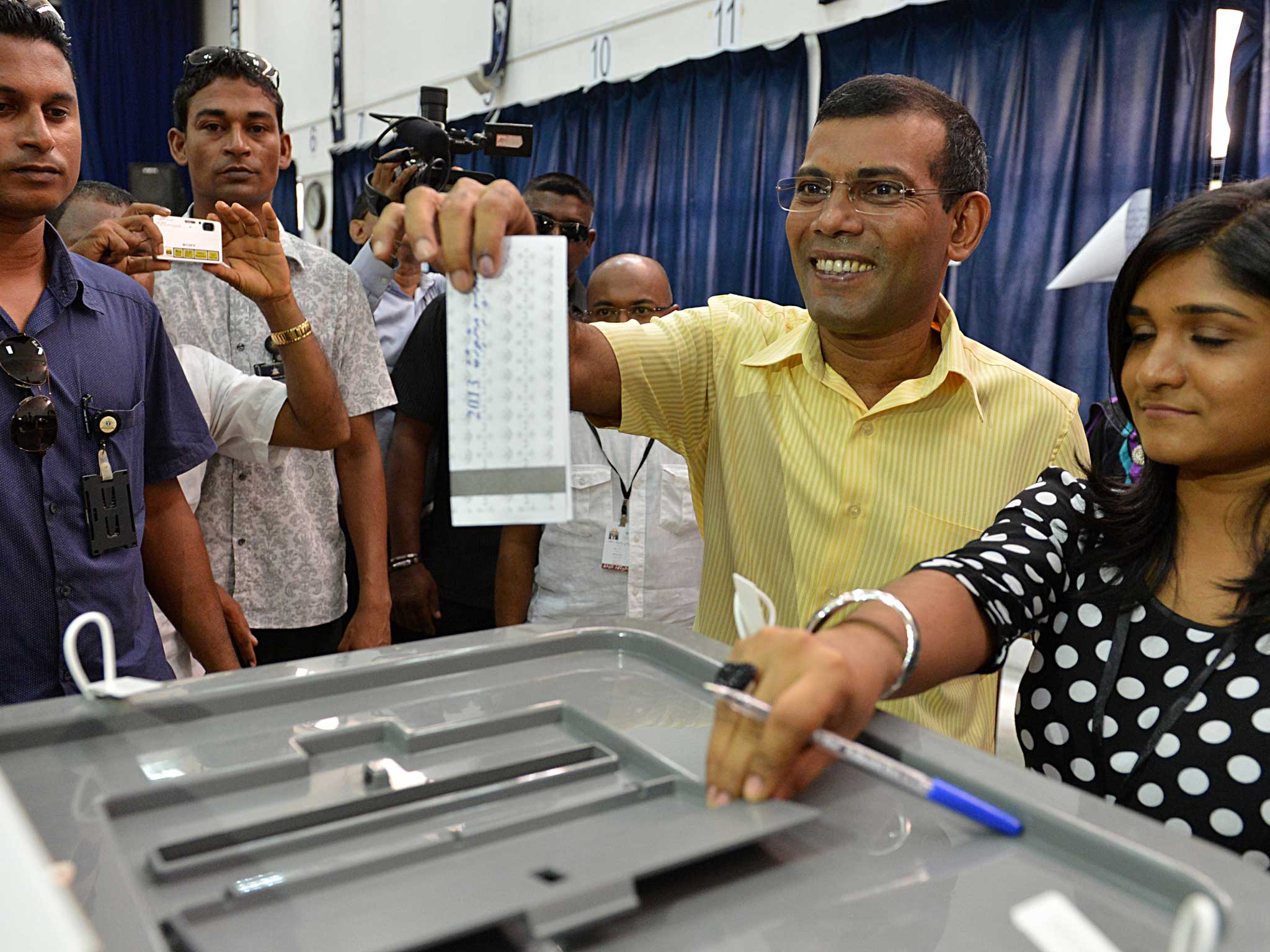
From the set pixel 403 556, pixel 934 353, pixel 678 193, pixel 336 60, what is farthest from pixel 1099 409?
pixel 336 60

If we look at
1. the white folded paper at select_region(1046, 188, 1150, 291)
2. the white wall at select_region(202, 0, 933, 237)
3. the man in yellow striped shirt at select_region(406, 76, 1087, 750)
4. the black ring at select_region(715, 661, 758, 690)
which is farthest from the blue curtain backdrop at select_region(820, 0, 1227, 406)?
the black ring at select_region(715, 661, 758, 690)

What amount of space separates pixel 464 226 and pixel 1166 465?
732mm

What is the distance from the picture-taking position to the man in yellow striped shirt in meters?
1.32

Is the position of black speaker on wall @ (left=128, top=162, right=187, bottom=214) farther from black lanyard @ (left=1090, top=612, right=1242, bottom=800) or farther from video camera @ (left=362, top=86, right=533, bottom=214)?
black lanyard @ (left=1090, top=612, right=1242, bottom=800)

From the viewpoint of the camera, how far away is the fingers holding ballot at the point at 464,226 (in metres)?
0.76

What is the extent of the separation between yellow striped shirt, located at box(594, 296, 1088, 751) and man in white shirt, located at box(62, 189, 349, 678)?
601 mm

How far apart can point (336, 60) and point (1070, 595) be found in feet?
23.9

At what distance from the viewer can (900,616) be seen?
852 millimetres

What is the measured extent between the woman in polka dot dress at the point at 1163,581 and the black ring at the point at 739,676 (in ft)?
0.46

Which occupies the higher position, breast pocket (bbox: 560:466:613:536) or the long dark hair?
the long dark hair

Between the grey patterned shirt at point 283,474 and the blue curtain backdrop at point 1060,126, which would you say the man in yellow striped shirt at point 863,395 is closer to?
the grey patterned shirt at point 283,474

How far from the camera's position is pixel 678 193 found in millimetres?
4812

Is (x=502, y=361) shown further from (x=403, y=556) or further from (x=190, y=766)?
(x=403, y=556)

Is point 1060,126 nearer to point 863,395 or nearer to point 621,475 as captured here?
point 621,475
